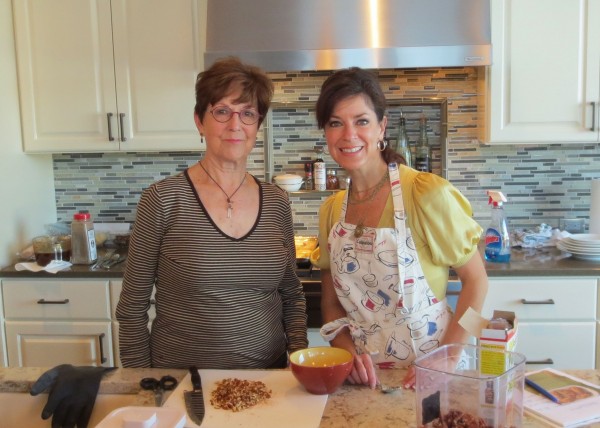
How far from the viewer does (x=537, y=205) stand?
9.92ft

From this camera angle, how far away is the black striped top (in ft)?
4.64

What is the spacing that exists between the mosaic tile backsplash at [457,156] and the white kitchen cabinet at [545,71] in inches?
10.2

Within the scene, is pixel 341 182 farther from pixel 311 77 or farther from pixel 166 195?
pixel 166 195

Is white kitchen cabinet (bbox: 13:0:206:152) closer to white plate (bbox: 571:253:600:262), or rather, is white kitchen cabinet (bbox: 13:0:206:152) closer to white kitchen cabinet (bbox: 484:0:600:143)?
white kitchen cabinet (bbox: 484:0:600:143)

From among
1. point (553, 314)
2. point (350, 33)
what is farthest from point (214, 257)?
point (553, 314)

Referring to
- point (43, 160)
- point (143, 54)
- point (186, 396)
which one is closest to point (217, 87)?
point (186, 396)

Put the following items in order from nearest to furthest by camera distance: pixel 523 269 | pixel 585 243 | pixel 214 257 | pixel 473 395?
pixel 473 395 → pixel 214 257 → pixel 523 269 → pixel 585 243

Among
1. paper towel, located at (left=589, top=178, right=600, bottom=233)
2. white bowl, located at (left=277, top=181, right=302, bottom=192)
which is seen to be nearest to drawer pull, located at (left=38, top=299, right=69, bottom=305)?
white bowl, located at (left=277, top=181, right=302, bottom=192)

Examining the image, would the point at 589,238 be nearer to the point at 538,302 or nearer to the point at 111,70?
the point at 538,302

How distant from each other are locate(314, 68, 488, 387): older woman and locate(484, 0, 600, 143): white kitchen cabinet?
132 centimetres

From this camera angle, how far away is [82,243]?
108 inches

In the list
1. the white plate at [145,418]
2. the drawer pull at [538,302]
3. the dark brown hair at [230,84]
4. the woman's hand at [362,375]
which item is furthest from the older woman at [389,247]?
the drawer pull at [538,302]

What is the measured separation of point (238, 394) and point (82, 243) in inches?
72.0

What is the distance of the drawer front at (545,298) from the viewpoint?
2441 millimetres
